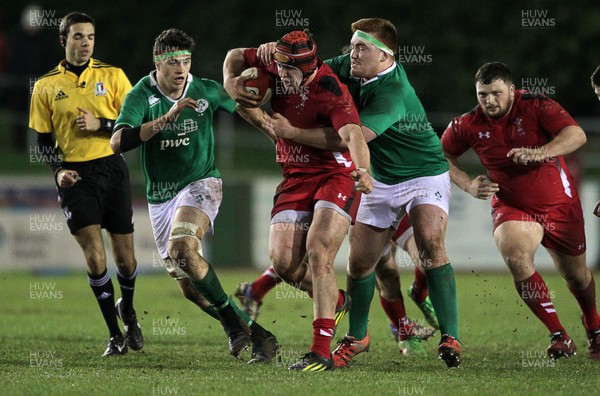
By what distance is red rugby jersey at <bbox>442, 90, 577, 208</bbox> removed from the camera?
8.97 m

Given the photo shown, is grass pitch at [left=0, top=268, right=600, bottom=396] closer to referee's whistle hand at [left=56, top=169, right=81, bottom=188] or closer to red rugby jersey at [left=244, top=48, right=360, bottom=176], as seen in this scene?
referee's whistle hand at [left=56, top=169, right=81, bottom=188]

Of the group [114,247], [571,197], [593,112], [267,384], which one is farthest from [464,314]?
[593,112]

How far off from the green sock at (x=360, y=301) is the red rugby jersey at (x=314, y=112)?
1026mm

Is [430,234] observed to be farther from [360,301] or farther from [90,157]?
[90,157]

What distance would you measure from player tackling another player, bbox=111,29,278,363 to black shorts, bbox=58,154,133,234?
0.65m

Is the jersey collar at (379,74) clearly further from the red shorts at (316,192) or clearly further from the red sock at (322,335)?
the red sock at (322,335)

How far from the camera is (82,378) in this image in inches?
291

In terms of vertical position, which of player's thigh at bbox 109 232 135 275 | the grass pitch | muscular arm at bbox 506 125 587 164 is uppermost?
muscular arm at bbox 506 125 587 164

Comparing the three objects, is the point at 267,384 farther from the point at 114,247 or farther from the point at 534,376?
the point at 114,247

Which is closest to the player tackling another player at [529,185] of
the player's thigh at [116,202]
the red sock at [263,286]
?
the red sock at [263,286]

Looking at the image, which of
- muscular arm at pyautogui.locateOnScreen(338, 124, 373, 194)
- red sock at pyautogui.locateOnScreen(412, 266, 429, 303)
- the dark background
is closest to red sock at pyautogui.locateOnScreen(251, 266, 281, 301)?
red sock at pyautogui.locateOnScreen(412, 266, 429, 303)

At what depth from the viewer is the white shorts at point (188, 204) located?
8.64 meters

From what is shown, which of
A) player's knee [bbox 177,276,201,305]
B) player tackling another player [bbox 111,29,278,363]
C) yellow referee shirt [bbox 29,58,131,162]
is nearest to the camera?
player tackling another player [bbox 111,29,278,363]

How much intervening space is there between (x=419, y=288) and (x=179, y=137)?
9.21 feet
